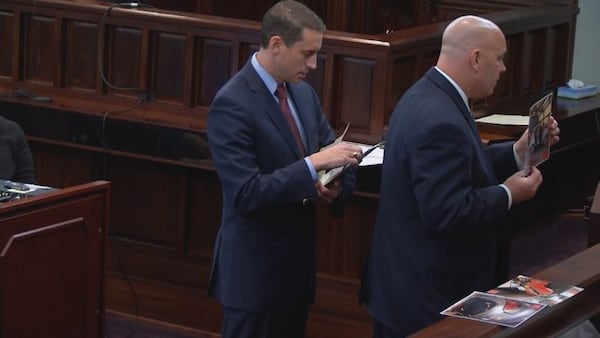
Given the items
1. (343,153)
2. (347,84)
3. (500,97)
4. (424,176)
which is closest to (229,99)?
(343,153)

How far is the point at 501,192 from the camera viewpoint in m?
3.52

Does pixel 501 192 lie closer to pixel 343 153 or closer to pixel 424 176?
pixel 424 176

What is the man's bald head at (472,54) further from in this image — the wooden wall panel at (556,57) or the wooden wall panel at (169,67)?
the wooden wall panel at (556,57)

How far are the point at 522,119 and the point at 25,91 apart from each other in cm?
228

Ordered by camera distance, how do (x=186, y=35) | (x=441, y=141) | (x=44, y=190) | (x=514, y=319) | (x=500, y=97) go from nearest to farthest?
(x=514, y=319) → (x=441, y=141) → (x=44, y=190) → (x=186, y=35) → (x=500, y=97)

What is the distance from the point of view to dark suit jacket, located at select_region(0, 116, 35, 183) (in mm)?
4762

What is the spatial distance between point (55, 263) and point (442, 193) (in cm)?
158

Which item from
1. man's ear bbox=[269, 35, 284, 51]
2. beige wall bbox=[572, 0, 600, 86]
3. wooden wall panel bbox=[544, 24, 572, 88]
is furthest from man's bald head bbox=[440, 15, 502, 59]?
beige wall bbox=[572, 0, 600, 86]

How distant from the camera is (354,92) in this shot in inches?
202

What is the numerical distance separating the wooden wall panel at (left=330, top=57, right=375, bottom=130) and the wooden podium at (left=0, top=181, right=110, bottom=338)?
110 cm

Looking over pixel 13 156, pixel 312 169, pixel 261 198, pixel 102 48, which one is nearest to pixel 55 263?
pixel 13 156

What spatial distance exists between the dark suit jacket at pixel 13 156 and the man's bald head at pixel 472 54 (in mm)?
1934

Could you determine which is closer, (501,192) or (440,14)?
(501,192)

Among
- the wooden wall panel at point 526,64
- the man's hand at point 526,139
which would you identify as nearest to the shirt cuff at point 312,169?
the man's hand at point 526,139
